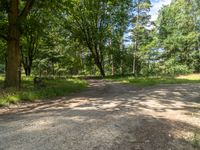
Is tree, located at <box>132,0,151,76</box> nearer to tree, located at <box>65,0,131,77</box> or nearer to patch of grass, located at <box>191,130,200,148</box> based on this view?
tree, located at <box>65,0,131,77</box>

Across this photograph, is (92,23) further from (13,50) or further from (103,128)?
(103,128)

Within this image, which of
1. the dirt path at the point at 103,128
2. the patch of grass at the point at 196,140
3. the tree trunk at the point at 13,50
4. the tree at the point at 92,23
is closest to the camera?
the dirt path at the point at 103,128

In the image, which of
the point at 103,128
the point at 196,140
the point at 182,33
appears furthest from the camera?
the point at 182,33

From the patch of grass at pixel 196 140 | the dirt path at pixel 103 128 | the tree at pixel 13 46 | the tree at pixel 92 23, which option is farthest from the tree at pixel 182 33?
the patch of grass at pixel 196 140

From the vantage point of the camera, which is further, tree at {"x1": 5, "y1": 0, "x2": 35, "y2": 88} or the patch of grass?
tree at {"x1": 5, "y1": 0, "x2": 35, "y2": 88}

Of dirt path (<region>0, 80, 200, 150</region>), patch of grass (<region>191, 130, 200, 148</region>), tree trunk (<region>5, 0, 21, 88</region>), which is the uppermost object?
tree trunk (<region>5, 0, 21, 88</region>)

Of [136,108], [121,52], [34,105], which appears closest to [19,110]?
[34,105]

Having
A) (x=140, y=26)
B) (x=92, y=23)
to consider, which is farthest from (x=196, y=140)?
(x=140, y=26)

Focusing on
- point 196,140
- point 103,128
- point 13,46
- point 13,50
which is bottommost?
point 196,140

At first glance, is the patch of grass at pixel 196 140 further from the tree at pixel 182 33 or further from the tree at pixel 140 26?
the tree at pixel 182 33

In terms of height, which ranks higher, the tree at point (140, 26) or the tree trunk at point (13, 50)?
the tree at point (140, 26)

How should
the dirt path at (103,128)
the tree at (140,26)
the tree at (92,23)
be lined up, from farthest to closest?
the tree at (140,26), the tree at (92,23), the dirt path at (103,128)

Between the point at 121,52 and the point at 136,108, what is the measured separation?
997 inches

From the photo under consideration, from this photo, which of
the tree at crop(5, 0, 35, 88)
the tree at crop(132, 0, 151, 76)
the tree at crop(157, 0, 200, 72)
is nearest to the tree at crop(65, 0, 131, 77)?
the tree at crop(132, 0, 151, 76)
